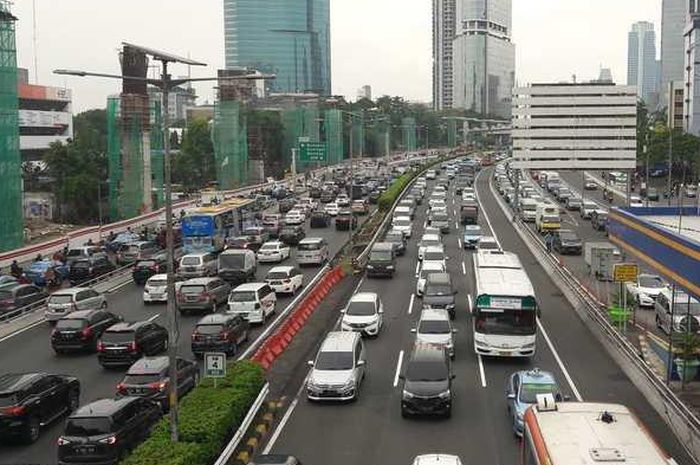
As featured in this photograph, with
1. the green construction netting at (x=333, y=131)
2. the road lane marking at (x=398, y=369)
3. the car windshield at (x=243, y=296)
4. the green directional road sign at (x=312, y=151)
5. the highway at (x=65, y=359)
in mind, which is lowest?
the highway at (x=65, y=359)

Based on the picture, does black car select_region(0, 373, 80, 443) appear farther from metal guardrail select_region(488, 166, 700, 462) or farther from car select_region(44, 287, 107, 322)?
metal guardrail select_region(488, 166, 700, 462)

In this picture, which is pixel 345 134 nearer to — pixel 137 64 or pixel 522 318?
pixel 137 64

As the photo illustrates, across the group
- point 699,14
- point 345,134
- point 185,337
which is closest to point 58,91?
point 345,134

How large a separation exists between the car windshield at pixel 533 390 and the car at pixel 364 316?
31.7 ft

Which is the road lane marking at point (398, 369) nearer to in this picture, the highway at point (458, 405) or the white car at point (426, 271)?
the highway at point (458, 405)

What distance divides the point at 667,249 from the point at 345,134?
13368 centimetres

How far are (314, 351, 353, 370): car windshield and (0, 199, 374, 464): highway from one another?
551 centimetres

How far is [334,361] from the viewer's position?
2141 cm

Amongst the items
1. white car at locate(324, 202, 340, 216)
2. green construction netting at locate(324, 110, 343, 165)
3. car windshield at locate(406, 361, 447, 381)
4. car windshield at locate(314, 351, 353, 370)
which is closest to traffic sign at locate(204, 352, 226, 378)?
car windshield at locate(314, 351, 353, 370)

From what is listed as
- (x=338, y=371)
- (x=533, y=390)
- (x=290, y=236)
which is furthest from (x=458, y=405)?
(x=290, y=236)

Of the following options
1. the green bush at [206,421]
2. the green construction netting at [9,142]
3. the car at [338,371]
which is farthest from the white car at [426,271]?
the green construction netting at [9,142]

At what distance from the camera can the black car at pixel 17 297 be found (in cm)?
3262

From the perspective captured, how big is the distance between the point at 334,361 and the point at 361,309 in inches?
289

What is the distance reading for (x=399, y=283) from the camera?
39.8m
